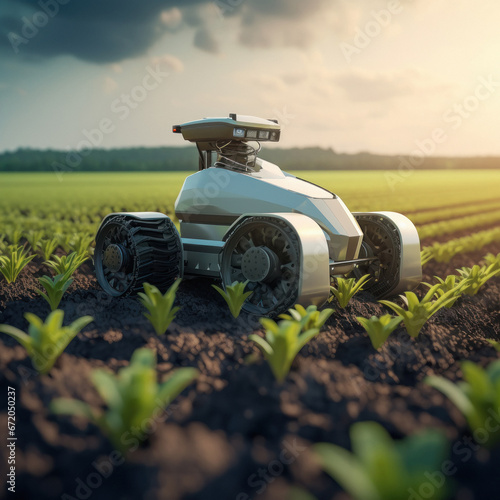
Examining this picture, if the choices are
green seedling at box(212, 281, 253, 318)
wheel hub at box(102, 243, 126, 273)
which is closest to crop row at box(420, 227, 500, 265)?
green seedling at box(212, 281, 253, 318)

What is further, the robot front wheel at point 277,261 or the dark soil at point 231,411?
the robot front wheel at point 277,261

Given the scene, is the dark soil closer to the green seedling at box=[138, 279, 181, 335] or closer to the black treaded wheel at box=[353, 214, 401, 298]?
the green seedling at box=[138, 279, 181, 335]

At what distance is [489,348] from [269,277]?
185 cm

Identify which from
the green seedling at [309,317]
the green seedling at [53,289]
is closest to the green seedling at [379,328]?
the green seedling at [309,317]

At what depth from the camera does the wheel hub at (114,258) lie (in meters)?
5.13

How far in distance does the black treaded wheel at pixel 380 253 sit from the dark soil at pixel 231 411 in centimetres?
82

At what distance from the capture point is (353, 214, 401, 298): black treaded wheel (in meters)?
5.27

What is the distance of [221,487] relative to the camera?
198 centimetres

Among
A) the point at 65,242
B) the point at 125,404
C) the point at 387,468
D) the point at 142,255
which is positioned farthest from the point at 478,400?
the point at 65,242

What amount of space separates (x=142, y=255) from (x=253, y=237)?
3.80ft

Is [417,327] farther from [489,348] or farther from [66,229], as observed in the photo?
[66,229]

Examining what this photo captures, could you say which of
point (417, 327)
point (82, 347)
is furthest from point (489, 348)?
point (82, 347)

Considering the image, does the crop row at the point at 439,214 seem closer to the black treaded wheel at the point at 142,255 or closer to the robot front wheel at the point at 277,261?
the black treaded wheel at the point at 142,255

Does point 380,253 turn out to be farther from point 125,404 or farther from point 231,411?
point 125,404
